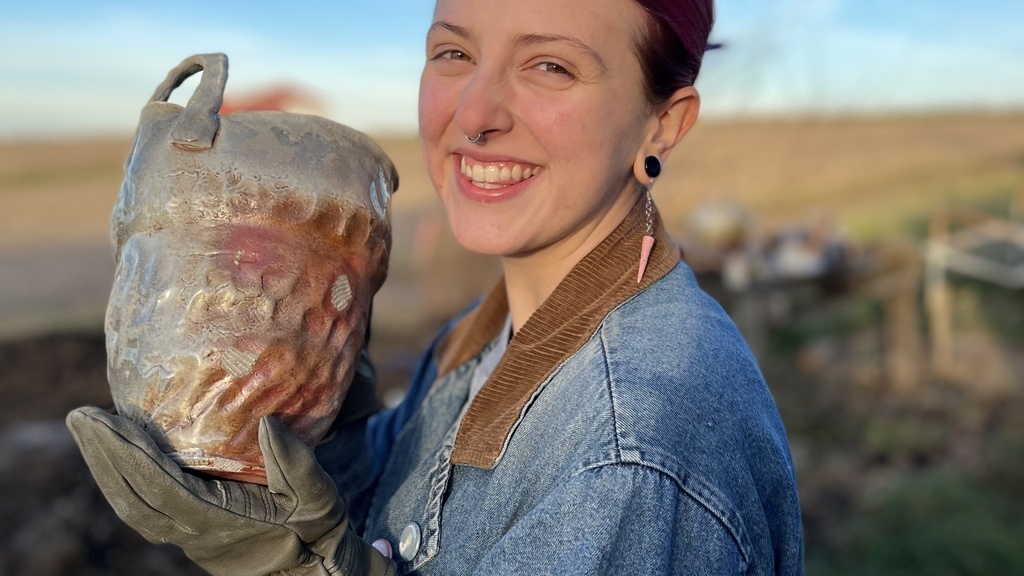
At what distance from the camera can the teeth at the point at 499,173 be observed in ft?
5.26

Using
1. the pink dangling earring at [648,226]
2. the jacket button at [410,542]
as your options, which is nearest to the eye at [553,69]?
the pink dangling earring at [648,226]

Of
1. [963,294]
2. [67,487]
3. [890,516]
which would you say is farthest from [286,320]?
[963,294]

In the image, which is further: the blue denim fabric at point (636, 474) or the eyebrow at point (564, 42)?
the eyebrow at point (564, 42)

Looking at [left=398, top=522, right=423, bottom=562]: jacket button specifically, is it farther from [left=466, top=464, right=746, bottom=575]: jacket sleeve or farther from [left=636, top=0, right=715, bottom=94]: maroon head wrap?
[left=636, top=0, right=715, bottom=94]: maroon head wrap

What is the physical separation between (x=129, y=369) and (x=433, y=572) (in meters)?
0.59

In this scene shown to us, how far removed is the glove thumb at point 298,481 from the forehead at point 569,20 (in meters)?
0.75

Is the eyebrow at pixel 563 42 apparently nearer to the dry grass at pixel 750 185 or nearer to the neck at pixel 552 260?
the neck at pixel 552 260

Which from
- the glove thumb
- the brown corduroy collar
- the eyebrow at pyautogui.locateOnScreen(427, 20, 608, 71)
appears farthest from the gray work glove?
the eyebrow at pyautogui.locateOnScreen(427, 20, 608, 71)

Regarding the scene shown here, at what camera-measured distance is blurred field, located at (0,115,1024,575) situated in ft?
15.8

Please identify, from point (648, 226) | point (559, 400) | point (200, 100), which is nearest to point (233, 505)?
point (559, 400)

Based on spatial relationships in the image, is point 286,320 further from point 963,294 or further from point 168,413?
point 963,294

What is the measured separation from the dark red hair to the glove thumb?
2.82 feet

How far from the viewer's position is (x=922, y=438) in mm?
6027

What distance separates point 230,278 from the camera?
1.41m
